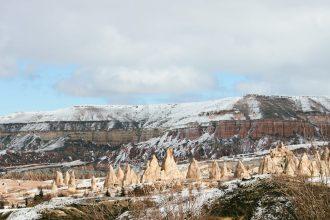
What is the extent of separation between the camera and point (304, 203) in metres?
14.9

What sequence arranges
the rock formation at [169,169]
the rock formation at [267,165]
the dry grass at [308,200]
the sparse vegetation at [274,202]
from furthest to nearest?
the rock formation at [169,169] < the rock formation at [267,165] < the sparse vegetation at [274,202] < the dry grass at [308,200]

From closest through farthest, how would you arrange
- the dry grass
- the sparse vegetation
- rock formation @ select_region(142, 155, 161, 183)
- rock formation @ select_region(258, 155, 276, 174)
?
the dry grass → the sparse vegetation → rock formation @ select_region(258, 155, 276, 174) → rock formation @ select_region(142, 155, 161, 183)

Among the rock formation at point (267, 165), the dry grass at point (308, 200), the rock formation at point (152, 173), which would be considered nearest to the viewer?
the dry grass at point (308, 200)

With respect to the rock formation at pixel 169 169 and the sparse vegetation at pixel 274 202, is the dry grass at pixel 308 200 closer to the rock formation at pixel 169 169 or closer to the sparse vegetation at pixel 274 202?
the sparse vegetation at pixel 274 202

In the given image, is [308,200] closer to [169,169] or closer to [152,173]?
[169,169]

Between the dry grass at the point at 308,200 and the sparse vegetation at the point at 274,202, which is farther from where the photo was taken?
the sparse vegetation at the point at 274,202

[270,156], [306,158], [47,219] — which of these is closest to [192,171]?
[270,156]

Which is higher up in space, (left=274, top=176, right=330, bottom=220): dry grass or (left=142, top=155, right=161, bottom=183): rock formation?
(left=274, top=176, right=330, bottom=220): dry grass

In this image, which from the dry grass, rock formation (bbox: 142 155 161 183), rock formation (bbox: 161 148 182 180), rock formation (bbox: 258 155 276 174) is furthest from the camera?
rock formation (bbox: 142 155 161 183)

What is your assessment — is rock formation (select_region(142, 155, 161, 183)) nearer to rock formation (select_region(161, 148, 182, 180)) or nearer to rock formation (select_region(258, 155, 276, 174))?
rock formation (select_region(161, 148, 182, 180))

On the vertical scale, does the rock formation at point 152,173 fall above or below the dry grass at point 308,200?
below

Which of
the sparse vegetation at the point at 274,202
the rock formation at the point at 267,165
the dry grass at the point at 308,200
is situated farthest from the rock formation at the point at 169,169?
the dry grass at the point at 308,200

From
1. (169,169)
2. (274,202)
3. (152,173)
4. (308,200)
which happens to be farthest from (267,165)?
(308,200)

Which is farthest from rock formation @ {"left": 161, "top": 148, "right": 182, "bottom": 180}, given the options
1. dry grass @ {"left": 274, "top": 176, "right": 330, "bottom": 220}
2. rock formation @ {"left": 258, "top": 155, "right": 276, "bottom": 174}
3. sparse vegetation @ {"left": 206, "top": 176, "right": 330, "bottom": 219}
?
dry grass @ {"left": 274, "top": 176, "right": 330, "bottom": 220}
